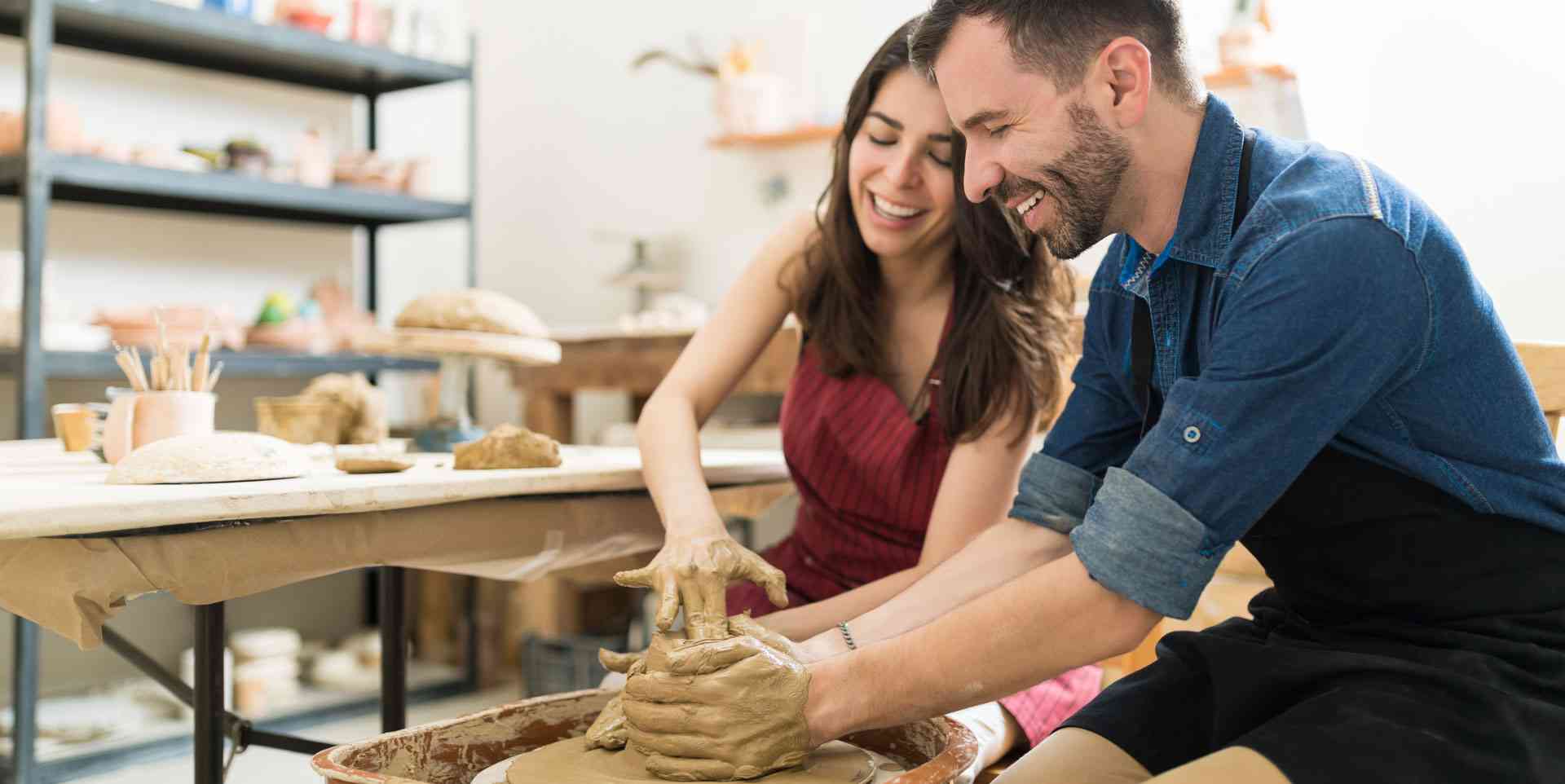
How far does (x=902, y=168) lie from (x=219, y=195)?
278 centimetres

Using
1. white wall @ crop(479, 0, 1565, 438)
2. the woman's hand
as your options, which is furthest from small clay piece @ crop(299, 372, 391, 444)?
white wall @ crop(479, 0, 1565, 438)

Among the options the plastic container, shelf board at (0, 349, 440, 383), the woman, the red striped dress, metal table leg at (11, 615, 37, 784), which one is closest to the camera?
the woman

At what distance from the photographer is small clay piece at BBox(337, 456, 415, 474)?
5.47 ft

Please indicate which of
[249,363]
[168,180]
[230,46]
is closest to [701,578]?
[249,363]

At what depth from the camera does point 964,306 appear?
1.93 metres

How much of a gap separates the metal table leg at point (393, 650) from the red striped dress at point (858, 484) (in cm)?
67

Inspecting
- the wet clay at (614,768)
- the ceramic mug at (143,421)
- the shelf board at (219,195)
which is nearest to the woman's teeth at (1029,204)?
the wet clay at (614,768)

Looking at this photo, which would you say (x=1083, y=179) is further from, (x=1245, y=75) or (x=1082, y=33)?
(x=1245, y=75)

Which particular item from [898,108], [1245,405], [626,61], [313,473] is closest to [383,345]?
[313,473]

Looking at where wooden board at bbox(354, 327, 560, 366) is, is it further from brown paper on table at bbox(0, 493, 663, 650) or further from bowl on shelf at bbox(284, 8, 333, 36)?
bowl on shelf at bbox(284, 8, 333, 36)

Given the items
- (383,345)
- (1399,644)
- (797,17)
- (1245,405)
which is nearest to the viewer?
(1245,405)

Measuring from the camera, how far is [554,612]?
13.7 ft

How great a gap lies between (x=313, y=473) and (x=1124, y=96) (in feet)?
3.62

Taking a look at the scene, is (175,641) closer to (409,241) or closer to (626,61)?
(409,241)
